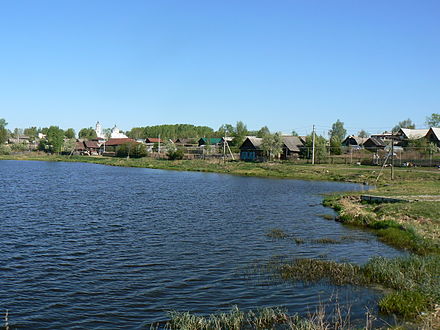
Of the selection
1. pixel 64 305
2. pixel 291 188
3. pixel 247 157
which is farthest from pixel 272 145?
pixel 64 305

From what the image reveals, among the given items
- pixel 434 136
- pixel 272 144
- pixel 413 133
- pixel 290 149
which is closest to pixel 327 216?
pixel 272 144

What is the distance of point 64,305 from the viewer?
13867 millimetres

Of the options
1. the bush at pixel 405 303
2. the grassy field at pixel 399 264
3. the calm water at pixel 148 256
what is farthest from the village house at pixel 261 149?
the bush at pixel 405 303

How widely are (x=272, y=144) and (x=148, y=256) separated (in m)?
78.7

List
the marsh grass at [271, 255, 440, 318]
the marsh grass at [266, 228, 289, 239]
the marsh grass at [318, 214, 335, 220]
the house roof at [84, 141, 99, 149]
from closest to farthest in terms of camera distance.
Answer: the marsh grass at [271, 255, 440, 318] < the marsh grass at [266, 228, 289, 239] < the marsh grass at [318, 214, 335, 220] < the house roof at [84, 141, 99, 149]

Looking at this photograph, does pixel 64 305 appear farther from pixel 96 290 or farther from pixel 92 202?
pixel 92 202

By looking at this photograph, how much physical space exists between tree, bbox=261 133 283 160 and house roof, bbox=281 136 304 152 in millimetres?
3722

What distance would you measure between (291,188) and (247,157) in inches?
2079

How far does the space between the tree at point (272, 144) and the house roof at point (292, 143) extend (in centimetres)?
372

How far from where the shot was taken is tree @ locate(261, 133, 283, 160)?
96.4 metres

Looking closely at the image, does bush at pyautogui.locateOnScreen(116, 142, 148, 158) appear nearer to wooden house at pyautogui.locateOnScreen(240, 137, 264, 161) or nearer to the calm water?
wooden house at pyautogui.locateOnScreen(240, 137, 264, 161)

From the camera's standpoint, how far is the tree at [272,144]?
96.4 metres

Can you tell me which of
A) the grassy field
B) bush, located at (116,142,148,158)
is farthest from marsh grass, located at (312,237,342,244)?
bush, located at (116,142,148,158)

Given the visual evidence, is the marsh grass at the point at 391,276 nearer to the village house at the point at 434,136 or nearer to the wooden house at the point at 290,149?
the wooden house at the point at 290,149
